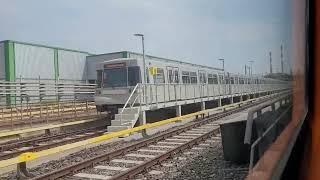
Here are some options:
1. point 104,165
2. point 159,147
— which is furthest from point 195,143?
point 104,165

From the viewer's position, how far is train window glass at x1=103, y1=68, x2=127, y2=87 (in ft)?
50.8

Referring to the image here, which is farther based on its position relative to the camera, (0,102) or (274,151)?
(0,102)

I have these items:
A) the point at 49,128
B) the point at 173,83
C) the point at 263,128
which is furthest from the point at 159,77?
the point at 263,128

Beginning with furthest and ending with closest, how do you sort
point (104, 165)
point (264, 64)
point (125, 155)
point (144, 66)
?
point (144, 66) < point (125, 155) < point (104, 165) < point (264, 64)

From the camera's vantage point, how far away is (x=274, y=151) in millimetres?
3398

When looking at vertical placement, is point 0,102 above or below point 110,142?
above

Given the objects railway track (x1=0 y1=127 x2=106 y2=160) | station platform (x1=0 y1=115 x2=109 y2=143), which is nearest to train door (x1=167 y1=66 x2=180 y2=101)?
station platform (x1=0 y1=115 x2=109 y2=143)

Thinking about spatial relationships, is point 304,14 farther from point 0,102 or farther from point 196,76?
point 196,76

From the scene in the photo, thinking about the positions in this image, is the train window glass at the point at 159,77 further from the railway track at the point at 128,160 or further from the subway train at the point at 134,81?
the railway track at the point at 128,160

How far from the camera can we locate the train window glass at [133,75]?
15047 millimetres

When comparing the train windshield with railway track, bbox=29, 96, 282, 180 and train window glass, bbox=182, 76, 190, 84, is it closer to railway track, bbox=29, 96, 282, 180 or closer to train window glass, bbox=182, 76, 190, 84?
train window glass, bbox=182, 76, 190, 84

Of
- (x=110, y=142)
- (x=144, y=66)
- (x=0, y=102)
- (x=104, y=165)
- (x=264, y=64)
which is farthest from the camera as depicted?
(x=144, y=66)

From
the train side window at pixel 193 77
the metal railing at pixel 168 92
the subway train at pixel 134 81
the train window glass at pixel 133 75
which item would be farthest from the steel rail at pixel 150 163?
the train side window at pixel 193 77

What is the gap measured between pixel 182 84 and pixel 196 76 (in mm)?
852
